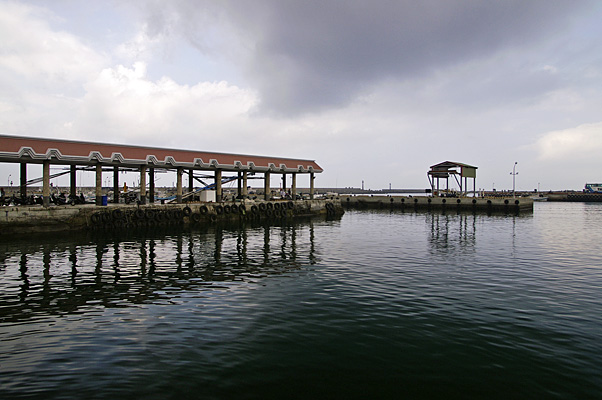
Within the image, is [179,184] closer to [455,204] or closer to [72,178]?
[72,178]

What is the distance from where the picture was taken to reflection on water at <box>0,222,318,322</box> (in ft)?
47.3

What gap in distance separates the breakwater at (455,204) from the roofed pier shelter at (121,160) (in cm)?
4220

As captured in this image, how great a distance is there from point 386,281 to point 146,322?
11.1 m

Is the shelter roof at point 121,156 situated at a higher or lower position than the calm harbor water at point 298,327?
higher

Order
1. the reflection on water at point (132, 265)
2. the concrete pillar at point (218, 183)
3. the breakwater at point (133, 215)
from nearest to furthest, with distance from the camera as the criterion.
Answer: the reflection on water at point (132, 265) → the breakwater at point (133, 215) → the concrete pillar at point (218, 183)

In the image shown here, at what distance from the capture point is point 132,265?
2081 cm

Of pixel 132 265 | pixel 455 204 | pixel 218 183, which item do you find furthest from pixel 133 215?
pixel 455 204

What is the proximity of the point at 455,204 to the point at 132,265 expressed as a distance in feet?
265

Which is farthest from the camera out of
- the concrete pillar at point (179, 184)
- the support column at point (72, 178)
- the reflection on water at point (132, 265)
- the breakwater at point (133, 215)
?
the concrete pillar at point (179, 184)

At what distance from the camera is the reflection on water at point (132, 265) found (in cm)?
1443

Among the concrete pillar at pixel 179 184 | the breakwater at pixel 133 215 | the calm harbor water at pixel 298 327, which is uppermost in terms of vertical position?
the concrete pillar at pixel 179 184

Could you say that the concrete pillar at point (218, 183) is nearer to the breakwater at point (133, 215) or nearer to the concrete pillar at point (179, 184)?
the breakwater at point (133, 215)

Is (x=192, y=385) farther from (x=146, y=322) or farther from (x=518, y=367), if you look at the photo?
(x=518, y=367)

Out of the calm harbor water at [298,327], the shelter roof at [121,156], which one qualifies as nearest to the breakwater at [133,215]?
the shelter roof at [121,156]
